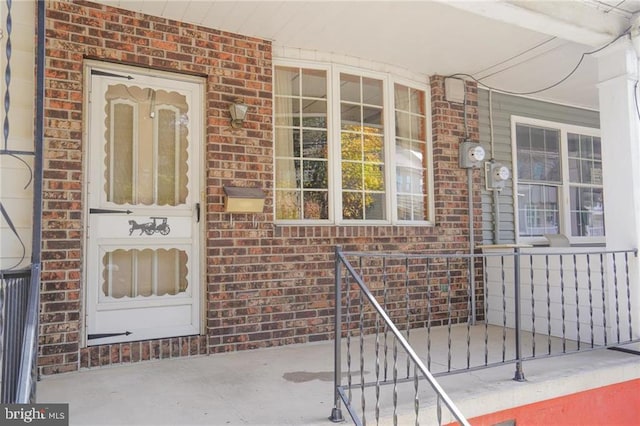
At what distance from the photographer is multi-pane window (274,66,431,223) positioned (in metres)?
4.48

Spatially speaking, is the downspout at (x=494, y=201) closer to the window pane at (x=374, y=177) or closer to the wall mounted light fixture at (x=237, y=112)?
the window pane at (x=374, y=177)

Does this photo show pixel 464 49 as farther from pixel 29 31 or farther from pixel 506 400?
pixel 29 31

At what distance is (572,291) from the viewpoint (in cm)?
436

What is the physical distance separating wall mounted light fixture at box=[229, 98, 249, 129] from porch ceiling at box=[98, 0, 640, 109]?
0.66 meters

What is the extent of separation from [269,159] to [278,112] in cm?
54

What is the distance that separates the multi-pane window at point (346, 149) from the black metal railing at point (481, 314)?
607 mm

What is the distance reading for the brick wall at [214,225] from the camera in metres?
3.37

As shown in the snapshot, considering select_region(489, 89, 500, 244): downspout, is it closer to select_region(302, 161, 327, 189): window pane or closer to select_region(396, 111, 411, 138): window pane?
select_region(396, 111, 411, 138): window pane

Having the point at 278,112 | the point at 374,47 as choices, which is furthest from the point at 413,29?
the point at 278,112

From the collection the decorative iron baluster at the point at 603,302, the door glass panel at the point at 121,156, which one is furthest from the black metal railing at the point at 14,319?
the decorative iron baluster at the point at 603,302

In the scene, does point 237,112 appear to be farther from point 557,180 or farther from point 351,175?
point 557,180

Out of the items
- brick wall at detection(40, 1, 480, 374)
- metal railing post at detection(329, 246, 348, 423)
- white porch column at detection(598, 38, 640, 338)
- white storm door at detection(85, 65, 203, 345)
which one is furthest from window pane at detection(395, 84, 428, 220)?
metal railing post at detection(329, 246, 348, 423)

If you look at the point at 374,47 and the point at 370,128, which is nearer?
the point at 374,47

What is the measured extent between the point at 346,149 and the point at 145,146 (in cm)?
189
